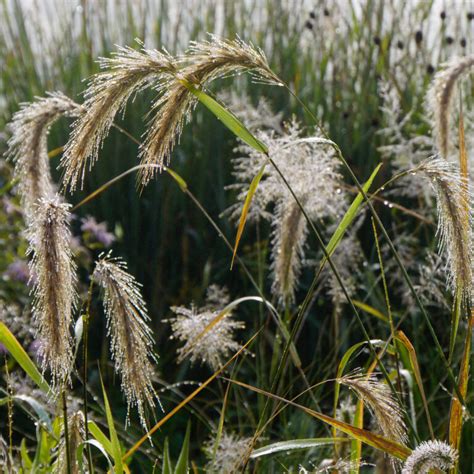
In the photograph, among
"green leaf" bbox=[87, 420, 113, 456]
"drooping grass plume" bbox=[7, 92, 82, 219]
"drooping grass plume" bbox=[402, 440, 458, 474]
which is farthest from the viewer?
"drooping grass plume" bbox=[7, 92, 82, 219]

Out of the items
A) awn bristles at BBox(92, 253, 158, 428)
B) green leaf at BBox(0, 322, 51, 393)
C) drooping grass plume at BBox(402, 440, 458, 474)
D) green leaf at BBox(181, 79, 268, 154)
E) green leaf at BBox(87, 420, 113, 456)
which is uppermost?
green leaf at BBox(181, 79, 268, 154)

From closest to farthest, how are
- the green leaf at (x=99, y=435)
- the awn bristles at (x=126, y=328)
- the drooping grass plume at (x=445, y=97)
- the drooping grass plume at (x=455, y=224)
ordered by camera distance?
the awn bristles at (x=126, y=328) < the drooping grass plume at (x=455, y=224) < the green leaf at (x=99, y=435) < the drooping grass plume at (x=445, y=97)

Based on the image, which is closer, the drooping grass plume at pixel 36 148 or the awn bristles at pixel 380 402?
the awn bristles at pixel 380 402

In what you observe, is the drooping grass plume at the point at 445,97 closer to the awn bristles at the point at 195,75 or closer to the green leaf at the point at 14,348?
the awn bristles at the point at 195,75

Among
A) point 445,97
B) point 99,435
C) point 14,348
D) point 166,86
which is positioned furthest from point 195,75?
point 445,97

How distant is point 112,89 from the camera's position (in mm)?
1647

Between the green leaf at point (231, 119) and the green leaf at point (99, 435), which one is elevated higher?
the green leaf at point (231, 119)

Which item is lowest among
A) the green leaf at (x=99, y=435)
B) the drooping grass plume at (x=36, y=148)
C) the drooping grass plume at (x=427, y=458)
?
the green leaf at (x=99, y=435)

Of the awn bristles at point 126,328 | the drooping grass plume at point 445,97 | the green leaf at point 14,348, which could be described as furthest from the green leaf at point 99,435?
the drooping grass plume at point 445,97

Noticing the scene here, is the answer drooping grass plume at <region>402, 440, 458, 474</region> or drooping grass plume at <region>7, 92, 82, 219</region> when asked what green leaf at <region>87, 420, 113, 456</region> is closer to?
drooping grass plume at <region>7, 92, 82, 219</region>

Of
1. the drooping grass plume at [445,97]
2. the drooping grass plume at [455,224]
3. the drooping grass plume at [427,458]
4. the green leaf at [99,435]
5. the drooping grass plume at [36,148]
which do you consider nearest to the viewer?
the drooping grass plume at [427,458]

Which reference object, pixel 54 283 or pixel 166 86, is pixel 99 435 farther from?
pixel 166 86

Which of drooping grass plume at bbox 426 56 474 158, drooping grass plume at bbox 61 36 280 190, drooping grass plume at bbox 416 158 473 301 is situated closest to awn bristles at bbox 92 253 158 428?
drooping grass plume at bbox 61 36 280 190

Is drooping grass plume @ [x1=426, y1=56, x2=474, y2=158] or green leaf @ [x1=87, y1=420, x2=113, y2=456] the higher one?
drooping grass plume @ [x1=426, y1=56, x2=474, y2=158]
